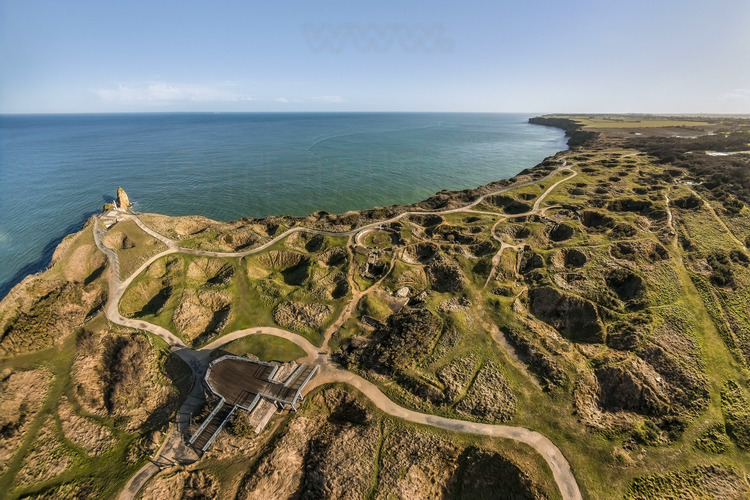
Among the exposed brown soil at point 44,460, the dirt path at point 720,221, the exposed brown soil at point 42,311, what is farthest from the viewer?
the dirt path at point 720,221

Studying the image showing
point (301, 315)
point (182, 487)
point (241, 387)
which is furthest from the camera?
point (301, 315)

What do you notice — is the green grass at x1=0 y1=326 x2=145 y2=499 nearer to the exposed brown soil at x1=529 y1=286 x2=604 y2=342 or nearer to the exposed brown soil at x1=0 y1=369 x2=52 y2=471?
the exposed brown soil at x1=0 y1=369 x2=52 y2=471

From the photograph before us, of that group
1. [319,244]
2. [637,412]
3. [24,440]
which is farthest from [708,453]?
[24,440]

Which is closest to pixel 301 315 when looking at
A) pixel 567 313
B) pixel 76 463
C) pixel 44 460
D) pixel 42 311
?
pixel 76 463

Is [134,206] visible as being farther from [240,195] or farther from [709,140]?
[709,140]

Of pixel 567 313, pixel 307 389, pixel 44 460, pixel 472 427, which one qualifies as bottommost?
pixel 44 460

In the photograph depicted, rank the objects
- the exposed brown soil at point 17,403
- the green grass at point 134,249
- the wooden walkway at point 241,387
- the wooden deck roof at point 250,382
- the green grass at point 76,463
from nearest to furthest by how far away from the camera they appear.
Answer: the green grass at point 76,463, the exposed brown soil at point 17,403, the wooden walkway at point 241,387, the wooden deck roof at point 250,382, the green grass at point 134,249

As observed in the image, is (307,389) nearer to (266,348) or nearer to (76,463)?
(266,348)

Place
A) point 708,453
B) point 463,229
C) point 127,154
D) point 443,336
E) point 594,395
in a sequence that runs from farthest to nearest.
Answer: point 127,154 → point 463,229 → point 443,336 → point 594,395 → point 708,453

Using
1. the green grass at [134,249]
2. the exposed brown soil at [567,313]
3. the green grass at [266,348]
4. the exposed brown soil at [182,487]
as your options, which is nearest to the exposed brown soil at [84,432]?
the exposed brown soil at [182,487]

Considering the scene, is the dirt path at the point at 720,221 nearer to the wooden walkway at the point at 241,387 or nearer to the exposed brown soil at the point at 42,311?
the wooden walkway at the point at 241,387

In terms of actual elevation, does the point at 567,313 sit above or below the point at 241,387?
above
